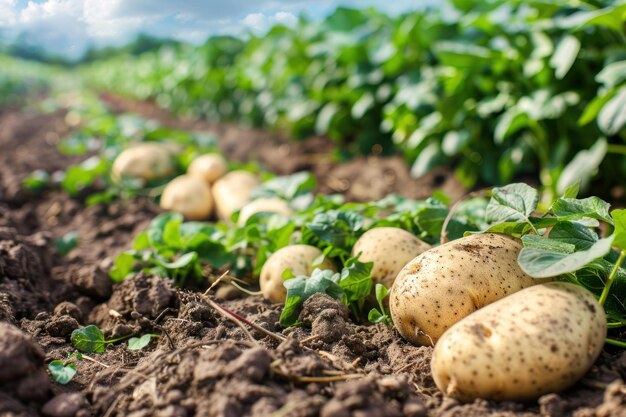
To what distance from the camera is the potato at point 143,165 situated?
4801 mm

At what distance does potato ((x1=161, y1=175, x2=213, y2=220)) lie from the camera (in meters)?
4.37

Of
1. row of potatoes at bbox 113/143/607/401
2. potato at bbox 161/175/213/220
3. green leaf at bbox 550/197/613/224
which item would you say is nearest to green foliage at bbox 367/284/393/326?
row of potatoes at bbox 113/143/607/401

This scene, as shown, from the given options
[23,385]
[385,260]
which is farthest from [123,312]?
[385,260]

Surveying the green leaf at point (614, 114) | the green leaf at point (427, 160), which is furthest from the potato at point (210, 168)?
the green leaf at point (614, 114)

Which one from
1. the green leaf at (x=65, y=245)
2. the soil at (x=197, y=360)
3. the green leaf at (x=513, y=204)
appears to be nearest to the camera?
the soil at (x=197, y=360)

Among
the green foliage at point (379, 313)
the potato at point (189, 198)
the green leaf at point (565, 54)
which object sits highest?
the green leaf at point (565, 54)

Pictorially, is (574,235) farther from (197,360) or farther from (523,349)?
(197,360)

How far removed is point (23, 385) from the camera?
1690mm

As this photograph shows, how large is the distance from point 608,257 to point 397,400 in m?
0.91

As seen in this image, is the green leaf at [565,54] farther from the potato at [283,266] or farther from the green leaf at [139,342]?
the green leaf at [139,342]

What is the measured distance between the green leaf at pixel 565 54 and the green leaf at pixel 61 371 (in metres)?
2.98

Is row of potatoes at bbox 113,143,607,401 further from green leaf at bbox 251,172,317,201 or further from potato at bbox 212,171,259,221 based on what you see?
potato at bbox 212,171,259,221

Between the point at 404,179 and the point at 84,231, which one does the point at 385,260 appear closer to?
the point at 84,231

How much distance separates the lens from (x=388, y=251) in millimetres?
2395
